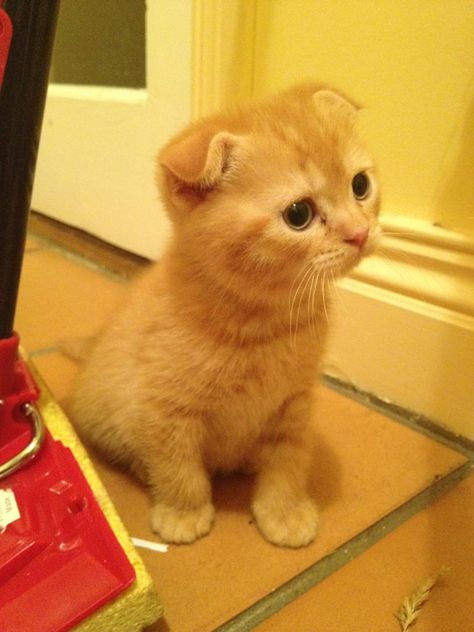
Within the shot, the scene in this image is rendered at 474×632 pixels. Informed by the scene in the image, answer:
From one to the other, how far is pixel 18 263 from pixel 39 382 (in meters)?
0.26

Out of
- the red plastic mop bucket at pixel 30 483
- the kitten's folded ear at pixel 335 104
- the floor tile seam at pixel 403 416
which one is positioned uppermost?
the kitten's folded ear at pixel 335 104

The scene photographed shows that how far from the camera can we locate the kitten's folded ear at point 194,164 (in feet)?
1.88

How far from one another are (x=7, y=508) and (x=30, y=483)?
41mm

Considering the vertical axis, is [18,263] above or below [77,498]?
above

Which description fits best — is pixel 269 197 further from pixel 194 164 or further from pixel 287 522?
pixel 287 522

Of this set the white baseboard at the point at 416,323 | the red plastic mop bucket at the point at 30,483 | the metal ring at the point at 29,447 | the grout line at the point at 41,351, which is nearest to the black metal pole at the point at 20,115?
the red plastic mop bucket at the point at 30,483

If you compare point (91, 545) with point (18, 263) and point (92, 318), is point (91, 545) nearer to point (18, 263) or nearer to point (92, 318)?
point (18, 263)

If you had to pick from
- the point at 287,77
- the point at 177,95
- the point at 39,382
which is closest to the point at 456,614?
the point at 39,382

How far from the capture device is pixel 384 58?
0.94m

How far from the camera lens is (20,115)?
21.5 inches

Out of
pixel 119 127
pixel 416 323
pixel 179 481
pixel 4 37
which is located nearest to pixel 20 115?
pixel 4 37

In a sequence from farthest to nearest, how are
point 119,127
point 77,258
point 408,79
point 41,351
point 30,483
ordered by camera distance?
1. point 77,258
2. point 119,127
3. point 41,351
4. point 408,79
5. point 30,483

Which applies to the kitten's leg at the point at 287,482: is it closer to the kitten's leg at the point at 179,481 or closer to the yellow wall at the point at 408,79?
the kitten's leg at the point at 179,481

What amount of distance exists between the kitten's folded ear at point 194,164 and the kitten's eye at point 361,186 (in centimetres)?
16
